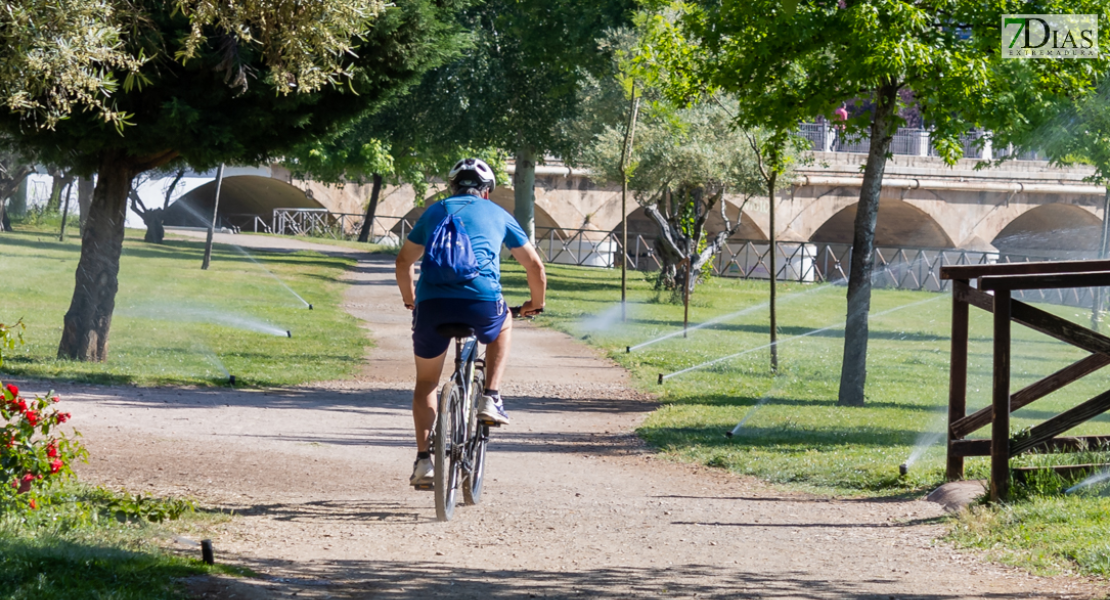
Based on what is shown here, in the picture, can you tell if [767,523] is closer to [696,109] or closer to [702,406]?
[702,406]

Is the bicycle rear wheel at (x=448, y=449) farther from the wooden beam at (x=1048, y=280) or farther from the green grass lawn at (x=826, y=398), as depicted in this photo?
the wooden beam at (x=1048, y=280)

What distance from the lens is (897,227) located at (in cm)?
Answer: 5519

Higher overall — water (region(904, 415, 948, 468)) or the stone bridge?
the stone bridge

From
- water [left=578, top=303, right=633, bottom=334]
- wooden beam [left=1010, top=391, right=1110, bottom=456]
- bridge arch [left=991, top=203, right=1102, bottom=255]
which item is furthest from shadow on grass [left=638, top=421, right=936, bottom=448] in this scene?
bridge arch [left=991, top=203, right=1102, bottom=255]

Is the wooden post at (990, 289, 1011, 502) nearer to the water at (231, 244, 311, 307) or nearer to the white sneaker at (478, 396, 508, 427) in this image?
the white sneaker at (478, 396, 508, 427)

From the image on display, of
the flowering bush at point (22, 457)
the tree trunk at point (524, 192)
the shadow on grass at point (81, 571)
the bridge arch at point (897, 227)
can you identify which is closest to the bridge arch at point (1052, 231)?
the bridge arch at point (897, 227)

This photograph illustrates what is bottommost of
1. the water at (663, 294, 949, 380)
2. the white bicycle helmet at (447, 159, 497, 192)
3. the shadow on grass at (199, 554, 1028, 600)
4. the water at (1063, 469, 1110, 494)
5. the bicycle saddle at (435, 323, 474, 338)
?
the water at (663, 294, 949, 380)

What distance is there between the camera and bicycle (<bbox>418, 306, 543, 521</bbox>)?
5.83m

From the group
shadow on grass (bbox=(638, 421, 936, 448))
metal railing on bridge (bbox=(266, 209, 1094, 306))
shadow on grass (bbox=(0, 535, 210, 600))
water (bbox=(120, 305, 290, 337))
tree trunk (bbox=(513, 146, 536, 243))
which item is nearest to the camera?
shadow on grass (bbox=(0, 535, 210, 600))

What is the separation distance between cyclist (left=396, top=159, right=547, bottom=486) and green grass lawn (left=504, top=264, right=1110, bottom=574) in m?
2.52

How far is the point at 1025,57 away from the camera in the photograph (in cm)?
1045

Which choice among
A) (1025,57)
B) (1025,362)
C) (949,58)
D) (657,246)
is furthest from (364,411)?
(657,246)

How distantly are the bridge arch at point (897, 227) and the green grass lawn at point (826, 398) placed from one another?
70.3ft

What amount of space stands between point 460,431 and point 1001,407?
289 cm
